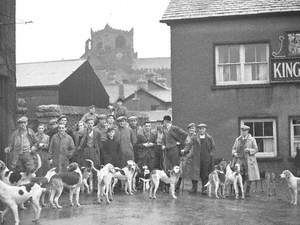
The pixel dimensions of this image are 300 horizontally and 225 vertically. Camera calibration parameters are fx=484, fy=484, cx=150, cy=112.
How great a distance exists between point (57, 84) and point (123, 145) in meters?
20.3

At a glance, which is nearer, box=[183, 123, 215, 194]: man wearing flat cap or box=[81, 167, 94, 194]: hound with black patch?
box=[81, 167, 94, 194]: hound with black patch

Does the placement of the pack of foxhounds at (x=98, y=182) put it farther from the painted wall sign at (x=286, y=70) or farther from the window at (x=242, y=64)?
the window at (x=242, y=64)

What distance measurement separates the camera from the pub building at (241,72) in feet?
61.0

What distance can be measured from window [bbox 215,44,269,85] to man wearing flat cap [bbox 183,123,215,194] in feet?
19.5

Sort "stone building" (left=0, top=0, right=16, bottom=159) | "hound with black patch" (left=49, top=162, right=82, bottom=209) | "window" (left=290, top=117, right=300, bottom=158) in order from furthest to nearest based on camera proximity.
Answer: "window" (left=290, top=117, right=300, bottom=158), "stone building" (left=0, top=0, right=16, bottom=159), "hound with black patch" (left=49, top=162, right=82, bottom=209)

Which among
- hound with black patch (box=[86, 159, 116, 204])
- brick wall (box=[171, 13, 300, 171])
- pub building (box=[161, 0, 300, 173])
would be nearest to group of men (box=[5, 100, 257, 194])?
hound with black patch (box=[86, 159, 116, 204])

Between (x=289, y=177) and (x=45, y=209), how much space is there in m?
6.00

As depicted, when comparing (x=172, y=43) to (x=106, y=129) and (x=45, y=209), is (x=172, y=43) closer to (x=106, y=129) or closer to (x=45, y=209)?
(x=106, y=129)

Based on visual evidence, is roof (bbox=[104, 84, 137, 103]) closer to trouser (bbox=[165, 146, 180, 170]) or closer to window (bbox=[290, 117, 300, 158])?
window (bbox=[290, 117, 300, 158])

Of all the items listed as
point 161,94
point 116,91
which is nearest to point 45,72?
point 161,94

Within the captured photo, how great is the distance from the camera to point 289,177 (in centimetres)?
1210

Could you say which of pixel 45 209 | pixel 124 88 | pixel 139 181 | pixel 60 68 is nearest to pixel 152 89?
pixel 124 88

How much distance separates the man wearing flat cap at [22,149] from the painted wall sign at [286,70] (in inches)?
414

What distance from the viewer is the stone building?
1354cm
